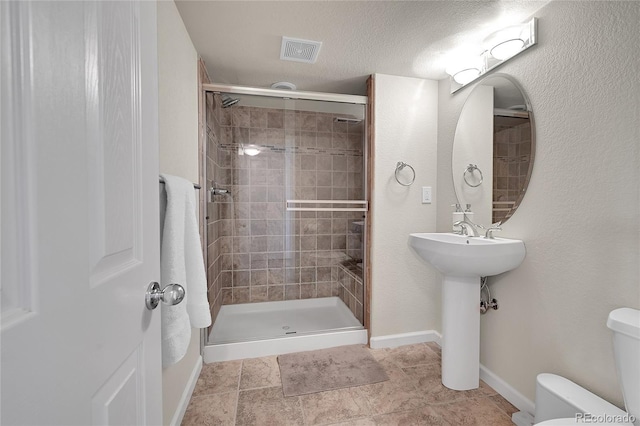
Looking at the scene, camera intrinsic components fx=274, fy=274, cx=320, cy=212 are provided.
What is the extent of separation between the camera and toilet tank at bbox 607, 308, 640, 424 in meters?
0.90

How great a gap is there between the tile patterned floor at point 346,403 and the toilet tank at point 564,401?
326 mm

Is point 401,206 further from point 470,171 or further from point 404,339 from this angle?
point 404,339

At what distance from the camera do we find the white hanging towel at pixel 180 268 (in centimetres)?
91

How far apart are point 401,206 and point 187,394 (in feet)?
6.15

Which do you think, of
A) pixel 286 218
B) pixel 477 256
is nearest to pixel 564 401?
pixel 477 256

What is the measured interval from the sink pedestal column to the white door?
5.14 ft

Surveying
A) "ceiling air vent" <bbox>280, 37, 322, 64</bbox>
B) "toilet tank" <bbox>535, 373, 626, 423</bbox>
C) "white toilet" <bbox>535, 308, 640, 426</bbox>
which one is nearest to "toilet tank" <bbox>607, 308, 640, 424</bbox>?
"white toilet" <bbox>535, 308, 640, 426</bbox>

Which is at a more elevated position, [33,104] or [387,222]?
[33,104]

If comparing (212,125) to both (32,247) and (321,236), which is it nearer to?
(321,236)

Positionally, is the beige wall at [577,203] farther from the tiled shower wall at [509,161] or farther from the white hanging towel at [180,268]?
the white hanging towel at [180,268]

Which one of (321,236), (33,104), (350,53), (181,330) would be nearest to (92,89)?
(33,104)

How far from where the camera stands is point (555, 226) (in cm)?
134

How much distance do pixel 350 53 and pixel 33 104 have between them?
185 centimetres

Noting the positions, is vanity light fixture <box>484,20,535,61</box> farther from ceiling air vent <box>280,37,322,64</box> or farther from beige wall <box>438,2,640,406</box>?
ceiling air vent <box>280,37,322,64</box>
